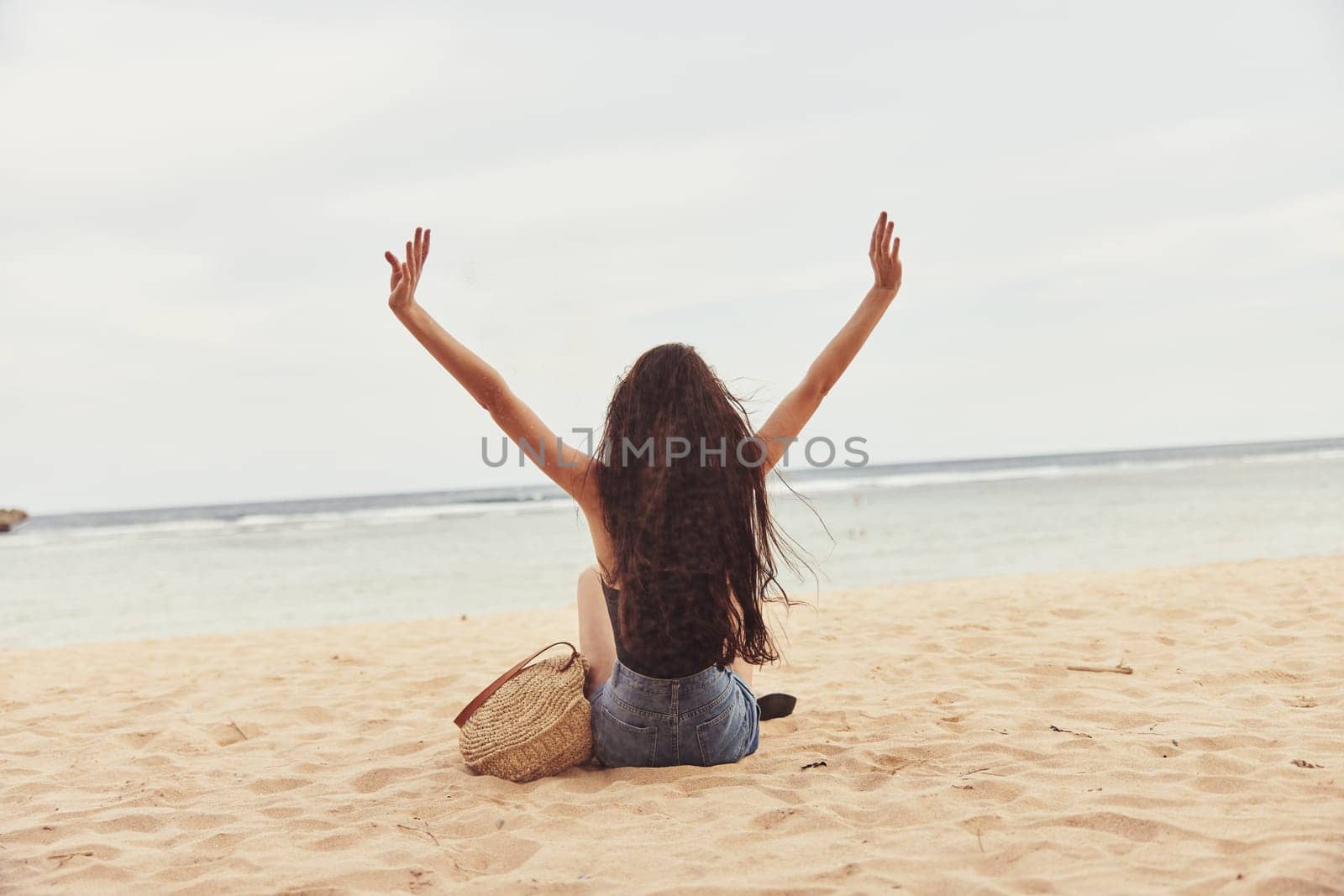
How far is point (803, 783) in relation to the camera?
2.91 meters

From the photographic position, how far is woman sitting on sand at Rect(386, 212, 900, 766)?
2.75 meters

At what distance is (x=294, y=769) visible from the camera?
3477mm

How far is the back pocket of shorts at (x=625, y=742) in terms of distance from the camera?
3.01m

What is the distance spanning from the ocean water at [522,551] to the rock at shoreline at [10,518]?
38.7 feet

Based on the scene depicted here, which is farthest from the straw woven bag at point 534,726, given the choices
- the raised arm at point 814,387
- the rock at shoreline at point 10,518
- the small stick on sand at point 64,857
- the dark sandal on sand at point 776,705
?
the rock at shoreline at point 10,518

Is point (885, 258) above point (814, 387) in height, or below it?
above

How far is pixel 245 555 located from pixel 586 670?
16803 millimetres

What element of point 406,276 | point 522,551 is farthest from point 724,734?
point 522,551

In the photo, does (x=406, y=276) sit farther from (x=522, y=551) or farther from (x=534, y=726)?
(x=522, y=551)

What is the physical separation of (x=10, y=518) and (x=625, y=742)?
4664 centimetres

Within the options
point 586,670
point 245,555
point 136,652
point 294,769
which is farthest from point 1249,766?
point 245,555

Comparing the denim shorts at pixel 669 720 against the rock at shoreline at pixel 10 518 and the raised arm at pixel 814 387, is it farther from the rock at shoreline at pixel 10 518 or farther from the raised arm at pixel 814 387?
the rock at shoreline at pixel 10 518

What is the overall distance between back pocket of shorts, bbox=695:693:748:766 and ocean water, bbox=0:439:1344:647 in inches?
30.8

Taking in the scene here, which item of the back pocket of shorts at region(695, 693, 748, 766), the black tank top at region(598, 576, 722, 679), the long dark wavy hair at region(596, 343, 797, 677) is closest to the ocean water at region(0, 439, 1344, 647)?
the long dark wavy hair at region(596, 343, 797, 677)
